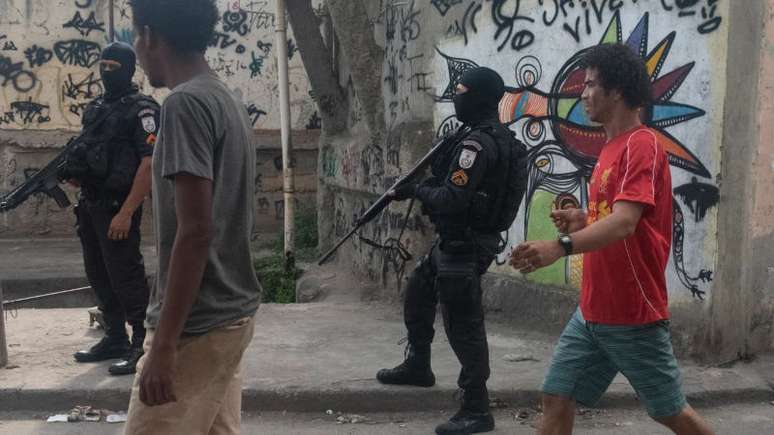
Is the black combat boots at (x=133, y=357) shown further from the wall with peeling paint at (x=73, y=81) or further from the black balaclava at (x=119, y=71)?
the wall with peeling paint at (x=73, y=81)

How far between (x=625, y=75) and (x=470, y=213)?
1.23 meters

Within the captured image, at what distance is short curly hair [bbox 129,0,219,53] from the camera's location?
237 centimetres

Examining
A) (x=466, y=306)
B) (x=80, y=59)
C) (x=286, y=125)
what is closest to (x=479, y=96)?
(x=466, y=306)

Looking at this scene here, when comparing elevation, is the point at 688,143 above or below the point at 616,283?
above

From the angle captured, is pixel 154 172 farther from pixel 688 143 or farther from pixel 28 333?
pixel 28 333

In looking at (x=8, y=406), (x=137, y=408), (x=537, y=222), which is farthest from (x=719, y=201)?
(x=8, y=406)

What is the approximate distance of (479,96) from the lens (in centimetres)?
417

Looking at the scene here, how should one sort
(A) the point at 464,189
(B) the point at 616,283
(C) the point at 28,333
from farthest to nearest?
(C) the point at 28,333
(A) the point at 464,189
(B) the point at 616,283

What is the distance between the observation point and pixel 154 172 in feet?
7.72

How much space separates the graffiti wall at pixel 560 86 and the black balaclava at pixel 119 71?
2308 mm

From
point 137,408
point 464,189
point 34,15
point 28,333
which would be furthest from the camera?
point 34,15

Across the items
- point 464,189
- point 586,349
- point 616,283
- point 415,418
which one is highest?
point 464,189

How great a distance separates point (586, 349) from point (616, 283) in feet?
0.99

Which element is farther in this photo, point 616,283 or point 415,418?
point 415,418
